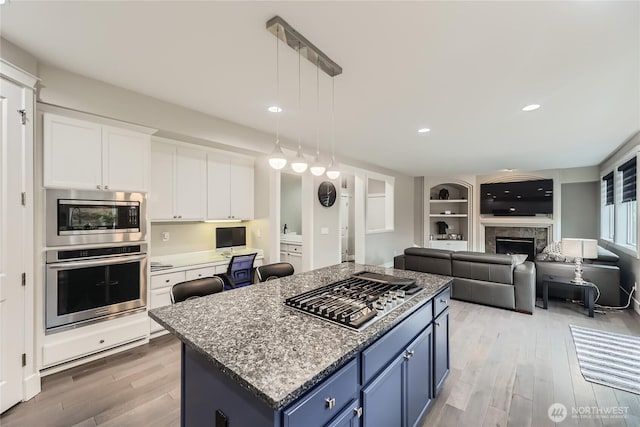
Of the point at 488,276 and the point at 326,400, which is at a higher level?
the point at 326,400

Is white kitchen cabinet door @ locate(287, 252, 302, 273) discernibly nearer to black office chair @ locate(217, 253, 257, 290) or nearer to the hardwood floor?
black office chair @ locate(217, 253, 257, 290)

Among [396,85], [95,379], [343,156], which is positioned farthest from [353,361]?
[343,156]

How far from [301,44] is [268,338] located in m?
1.81

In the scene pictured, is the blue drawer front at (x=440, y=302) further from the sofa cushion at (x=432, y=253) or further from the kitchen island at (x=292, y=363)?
the sofa cushion at (x=432, y=253)

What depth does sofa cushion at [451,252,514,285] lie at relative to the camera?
3.98 meters

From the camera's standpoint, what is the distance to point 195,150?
371cm

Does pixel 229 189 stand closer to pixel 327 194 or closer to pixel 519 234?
pixel 327 194

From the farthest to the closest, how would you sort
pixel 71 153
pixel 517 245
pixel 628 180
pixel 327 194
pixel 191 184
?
pixel 517 245 → pixel 327 194 → pixel 628 180 → pixel 191 184 → pixel 71 153

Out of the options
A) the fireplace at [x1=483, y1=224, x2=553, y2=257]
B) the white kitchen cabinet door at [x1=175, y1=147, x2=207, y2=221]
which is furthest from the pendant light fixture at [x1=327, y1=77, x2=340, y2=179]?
the fireplace at [x1=483, y1=224, x2=553, y2=257]

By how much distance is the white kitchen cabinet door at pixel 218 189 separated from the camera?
3859mm

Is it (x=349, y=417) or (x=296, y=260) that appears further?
(x=296, y=260)

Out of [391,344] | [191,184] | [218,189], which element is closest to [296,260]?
[218,189]

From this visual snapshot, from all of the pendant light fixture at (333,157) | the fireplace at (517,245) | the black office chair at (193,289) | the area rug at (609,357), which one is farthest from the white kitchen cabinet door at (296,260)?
the fireplace at (517,245)

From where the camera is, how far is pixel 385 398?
142 centimetres
